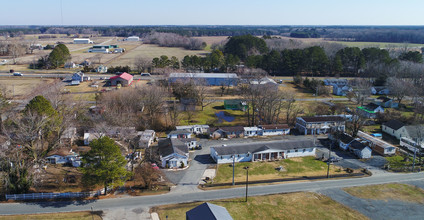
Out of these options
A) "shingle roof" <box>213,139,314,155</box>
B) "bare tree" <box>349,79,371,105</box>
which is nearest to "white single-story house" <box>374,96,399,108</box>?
"bare tree" <box>349,79,371,105</box>

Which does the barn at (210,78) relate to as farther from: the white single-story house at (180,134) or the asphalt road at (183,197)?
the asphalt road at (183,197)

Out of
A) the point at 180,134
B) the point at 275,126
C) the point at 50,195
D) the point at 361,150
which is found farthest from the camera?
the point at 275,126

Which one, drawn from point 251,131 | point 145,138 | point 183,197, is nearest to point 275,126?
point 251,131

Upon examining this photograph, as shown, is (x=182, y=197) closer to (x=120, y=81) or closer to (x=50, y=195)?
(x=50, y=195)

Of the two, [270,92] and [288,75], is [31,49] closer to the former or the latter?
[288,75]

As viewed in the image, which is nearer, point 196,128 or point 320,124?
point 196,128

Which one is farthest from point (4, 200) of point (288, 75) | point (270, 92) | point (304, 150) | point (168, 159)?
point (288, 75)
